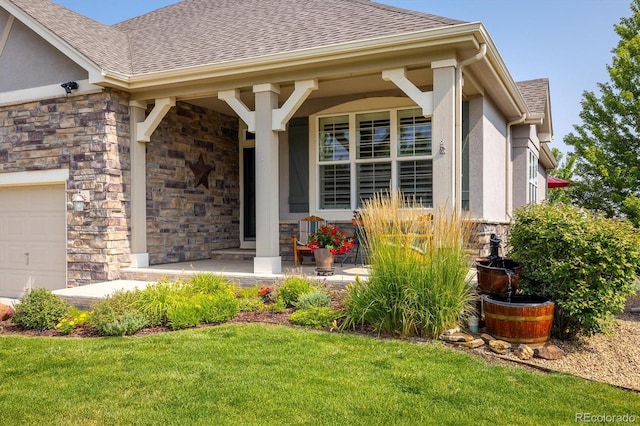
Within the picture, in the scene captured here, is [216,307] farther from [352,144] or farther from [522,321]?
[352,144]

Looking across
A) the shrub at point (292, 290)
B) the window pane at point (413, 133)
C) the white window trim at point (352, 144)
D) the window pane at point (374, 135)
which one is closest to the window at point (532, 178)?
the window pane at point (413, 133)

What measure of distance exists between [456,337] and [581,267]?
1.30m

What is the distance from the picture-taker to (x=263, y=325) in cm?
498

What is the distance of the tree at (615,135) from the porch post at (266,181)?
619cm

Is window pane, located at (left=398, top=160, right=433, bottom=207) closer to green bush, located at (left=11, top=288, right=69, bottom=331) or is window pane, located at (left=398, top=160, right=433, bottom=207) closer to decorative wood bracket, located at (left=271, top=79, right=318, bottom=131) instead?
decorative wood bracket, located at (left=271, top=79, right=318, bottom=131)

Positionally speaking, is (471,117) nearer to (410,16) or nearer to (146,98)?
(410,16)

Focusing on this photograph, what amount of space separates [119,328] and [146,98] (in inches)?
164

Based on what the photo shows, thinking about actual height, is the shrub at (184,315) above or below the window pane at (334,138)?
below

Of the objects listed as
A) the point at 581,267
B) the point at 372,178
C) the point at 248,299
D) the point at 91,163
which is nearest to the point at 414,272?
the point at 581,267

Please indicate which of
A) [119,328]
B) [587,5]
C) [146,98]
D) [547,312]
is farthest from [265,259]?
[587,5]

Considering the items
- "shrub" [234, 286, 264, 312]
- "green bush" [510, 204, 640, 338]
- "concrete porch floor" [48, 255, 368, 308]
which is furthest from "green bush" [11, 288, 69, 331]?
"green bush" [510, 204, 640, 338]

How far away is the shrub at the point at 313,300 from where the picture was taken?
5336 mm

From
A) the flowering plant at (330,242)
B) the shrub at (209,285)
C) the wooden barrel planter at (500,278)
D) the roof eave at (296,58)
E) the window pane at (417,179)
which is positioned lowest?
the shrub at (209,285)

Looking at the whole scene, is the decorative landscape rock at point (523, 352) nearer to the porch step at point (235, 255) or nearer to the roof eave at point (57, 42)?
the porch step at point (235, 255)
